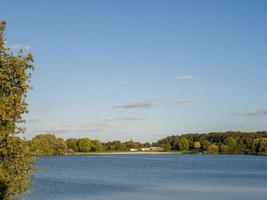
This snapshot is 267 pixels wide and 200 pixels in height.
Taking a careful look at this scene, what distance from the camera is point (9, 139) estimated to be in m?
22.4

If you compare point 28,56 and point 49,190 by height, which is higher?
point 28,56

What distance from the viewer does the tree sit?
21.9m

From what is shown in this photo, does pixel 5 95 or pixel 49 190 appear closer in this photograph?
pixel 5 95

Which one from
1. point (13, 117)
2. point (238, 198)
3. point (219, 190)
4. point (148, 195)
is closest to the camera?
point (13, 117)

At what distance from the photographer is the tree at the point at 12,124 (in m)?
21.9

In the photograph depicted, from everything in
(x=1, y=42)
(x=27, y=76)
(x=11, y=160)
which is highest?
(x=1, y=42)

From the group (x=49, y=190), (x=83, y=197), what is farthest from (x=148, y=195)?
(x=49, y=190)

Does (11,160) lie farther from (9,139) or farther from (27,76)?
(27,76)

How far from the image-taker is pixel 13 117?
22266mm

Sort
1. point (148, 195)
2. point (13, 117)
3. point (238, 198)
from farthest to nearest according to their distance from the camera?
point (148, 195)
point (238, 198)
point (13, 117)

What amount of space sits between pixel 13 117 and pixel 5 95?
1.04m

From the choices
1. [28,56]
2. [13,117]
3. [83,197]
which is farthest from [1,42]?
[83,197]

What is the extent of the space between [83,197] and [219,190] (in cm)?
1790

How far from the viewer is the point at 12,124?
883 inches
